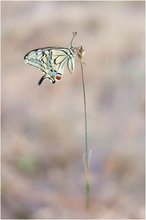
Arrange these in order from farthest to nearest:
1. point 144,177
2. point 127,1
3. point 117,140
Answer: point 127,1
point 117,140
point 144,177

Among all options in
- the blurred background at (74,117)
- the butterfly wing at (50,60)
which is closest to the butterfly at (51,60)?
the butterfly wing at (50,60)

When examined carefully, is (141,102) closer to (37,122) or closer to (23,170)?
(37,122)

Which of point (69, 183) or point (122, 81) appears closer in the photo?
point (69, 183)

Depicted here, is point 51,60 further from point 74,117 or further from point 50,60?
point 74,117

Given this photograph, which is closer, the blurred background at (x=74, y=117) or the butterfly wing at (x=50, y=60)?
the butterfly wing at (x=50, y=60)

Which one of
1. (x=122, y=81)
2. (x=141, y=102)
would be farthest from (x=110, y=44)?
(x=141, y=102)

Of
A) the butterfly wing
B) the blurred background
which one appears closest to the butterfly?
the butterfly wing

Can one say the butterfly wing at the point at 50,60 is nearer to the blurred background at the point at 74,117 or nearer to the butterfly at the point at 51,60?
the butterfly at the point at 51,60

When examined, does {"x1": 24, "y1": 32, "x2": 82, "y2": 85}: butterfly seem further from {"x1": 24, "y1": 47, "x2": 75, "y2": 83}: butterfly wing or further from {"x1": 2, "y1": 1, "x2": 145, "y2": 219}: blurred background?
{"x1": 2, "y1": 1, "x2": 145, "y2": 219}: blurred background
